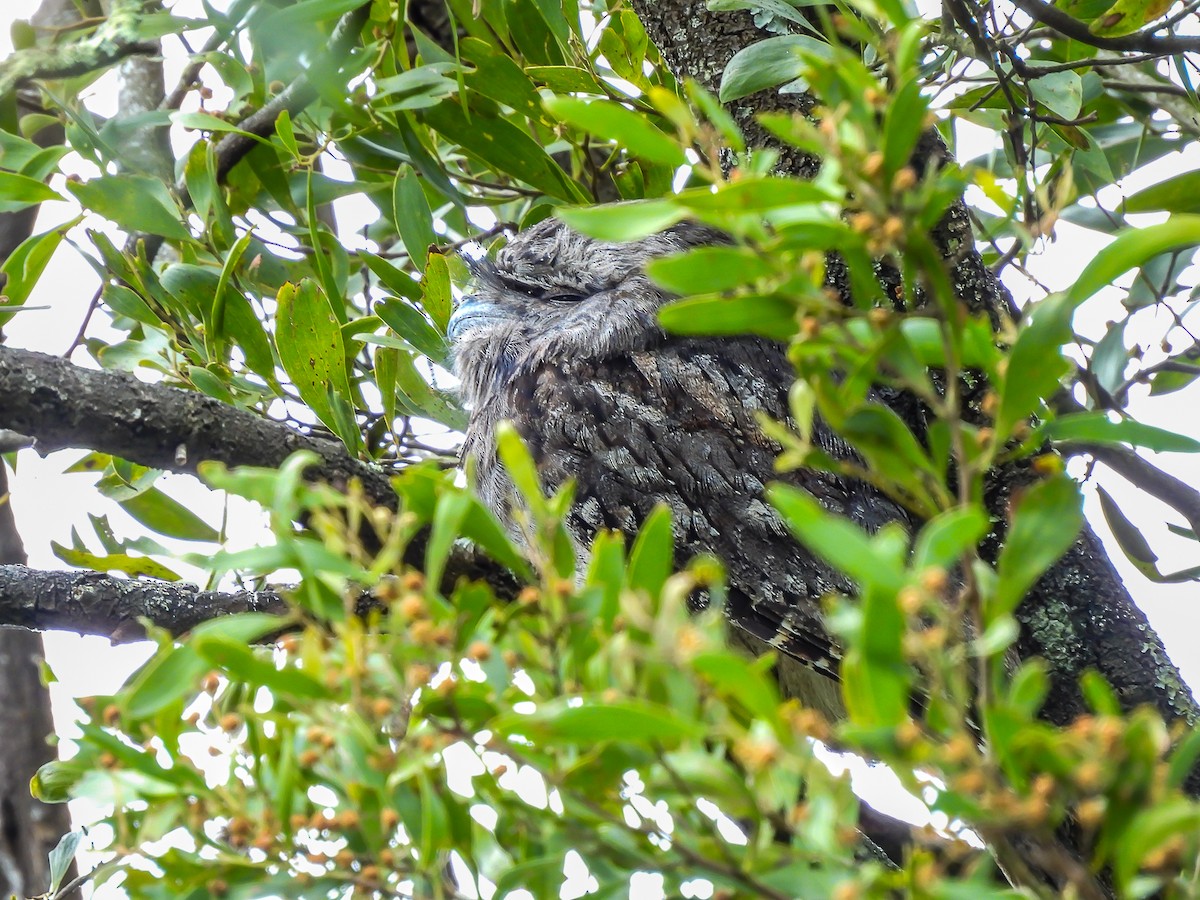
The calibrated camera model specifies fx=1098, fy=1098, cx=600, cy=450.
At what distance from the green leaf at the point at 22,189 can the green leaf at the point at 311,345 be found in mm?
295

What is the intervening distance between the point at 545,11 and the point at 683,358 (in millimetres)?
548

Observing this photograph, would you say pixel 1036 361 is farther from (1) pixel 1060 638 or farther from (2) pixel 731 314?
(1) pixel 1060 638

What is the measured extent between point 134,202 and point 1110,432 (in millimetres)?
1240

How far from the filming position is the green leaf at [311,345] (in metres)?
1.23

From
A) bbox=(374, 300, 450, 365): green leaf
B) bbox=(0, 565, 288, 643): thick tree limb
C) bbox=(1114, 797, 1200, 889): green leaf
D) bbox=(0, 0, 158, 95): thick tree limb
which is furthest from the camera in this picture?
bbox=(0, 0, 158, 95): thick tree limb

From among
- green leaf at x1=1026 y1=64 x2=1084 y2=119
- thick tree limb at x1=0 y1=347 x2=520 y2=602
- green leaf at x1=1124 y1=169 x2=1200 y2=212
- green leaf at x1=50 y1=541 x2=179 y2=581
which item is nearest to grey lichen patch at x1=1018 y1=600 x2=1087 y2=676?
green leaf at x1=1026 y1=64 x2=1084 y2=119

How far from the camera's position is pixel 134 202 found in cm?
138

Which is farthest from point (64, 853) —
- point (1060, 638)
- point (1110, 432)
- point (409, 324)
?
point (1060, 638)

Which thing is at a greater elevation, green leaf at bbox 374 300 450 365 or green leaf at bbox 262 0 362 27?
green leaf at bbox 262 0 362 27

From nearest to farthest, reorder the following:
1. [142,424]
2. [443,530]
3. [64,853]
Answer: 1. [443,530]
2. [64,853]
3. [142,424]

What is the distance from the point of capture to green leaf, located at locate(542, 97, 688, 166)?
461 mm

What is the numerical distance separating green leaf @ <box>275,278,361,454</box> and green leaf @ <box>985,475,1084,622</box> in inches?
36.8

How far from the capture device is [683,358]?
1.68 metres

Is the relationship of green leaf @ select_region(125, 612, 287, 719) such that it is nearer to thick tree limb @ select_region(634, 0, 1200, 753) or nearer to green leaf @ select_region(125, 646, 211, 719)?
green leaf @ select_region(125, 646, 211, 719)
